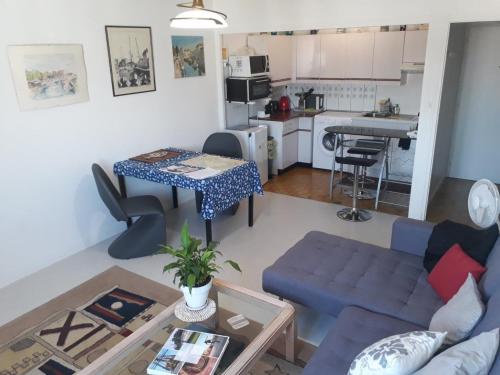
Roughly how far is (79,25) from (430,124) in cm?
328

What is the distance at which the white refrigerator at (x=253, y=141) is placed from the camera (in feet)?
16.8

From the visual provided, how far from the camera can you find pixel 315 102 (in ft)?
21.1

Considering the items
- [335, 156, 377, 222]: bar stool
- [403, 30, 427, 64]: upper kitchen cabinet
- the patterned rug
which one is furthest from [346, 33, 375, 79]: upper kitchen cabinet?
the patterned rug

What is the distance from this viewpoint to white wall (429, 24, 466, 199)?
4102 mm

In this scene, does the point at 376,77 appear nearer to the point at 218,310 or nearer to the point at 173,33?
the point at 173,33

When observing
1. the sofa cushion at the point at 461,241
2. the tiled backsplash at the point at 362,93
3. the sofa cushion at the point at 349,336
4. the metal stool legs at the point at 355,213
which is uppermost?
the tiled backsplash at the point at 362,93

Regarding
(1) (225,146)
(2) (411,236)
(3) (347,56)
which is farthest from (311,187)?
(2) (411,236)

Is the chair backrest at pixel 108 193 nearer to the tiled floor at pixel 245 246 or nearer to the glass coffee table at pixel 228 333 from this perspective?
the tiled floor at pixel 245 246

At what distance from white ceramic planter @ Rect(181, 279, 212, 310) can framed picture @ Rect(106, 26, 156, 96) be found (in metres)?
2.46

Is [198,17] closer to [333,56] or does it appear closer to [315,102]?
[333,56]

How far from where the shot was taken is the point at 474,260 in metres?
2.16

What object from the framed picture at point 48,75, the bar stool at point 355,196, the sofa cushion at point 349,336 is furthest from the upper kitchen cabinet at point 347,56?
the sofa cushion at point 349,336

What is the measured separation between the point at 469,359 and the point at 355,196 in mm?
3093

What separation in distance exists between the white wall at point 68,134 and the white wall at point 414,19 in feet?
3.56
